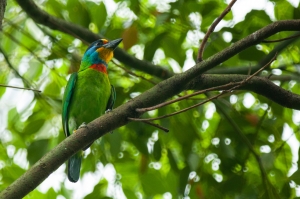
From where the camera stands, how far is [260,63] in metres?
3.99

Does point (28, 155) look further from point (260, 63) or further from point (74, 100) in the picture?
point (260, 63)

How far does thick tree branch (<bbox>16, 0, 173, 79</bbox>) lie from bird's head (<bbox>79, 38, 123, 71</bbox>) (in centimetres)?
15

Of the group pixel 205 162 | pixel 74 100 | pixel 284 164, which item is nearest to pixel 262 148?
pixel 284 164

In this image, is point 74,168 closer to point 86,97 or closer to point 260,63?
point 86,97

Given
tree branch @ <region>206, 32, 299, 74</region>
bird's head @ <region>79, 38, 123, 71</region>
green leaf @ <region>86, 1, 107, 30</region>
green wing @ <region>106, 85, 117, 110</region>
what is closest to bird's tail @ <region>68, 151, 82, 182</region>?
green wing @ <region>106, 85, 117, 110</region>

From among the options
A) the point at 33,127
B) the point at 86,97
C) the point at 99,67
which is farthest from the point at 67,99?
the point at 99,67

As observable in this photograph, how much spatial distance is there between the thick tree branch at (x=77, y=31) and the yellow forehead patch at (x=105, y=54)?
0.28 metres

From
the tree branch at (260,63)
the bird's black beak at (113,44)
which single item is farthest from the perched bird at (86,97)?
the tree branch at (260,63)

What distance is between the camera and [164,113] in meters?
4.10

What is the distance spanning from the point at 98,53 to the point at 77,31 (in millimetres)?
544

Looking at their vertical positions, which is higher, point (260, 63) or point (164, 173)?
point (260, 63)

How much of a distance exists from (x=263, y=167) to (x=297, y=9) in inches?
49.2

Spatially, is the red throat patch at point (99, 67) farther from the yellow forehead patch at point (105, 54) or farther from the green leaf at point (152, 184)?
the green leaf at point (152, 184)

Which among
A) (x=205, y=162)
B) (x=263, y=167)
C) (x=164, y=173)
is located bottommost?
(x=164, y=173)
